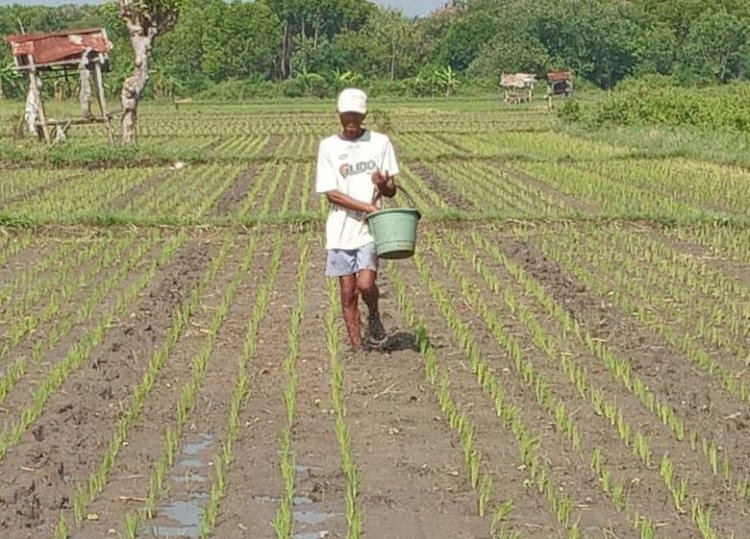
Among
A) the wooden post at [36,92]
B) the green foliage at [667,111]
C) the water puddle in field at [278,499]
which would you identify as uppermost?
the water puddle in field at [278,499]

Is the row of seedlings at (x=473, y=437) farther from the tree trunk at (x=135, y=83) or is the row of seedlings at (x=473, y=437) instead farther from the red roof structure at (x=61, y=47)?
the red roof structure at (x=61, y=47)

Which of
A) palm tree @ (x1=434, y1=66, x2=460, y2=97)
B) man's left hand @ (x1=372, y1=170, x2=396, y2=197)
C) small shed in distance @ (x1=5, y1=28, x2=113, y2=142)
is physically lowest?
palm tree @ (x1=434, y1=66, x2=460, y2=97)

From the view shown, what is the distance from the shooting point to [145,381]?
595 cm

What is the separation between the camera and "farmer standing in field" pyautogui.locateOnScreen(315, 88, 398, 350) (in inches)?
241

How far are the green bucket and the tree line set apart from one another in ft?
149

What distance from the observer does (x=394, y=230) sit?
606cm

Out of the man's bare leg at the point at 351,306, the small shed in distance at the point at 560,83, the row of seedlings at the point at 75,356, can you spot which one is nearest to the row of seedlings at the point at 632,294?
the man's bare leg at the point at 351,306

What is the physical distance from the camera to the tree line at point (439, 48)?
5547 centimetres

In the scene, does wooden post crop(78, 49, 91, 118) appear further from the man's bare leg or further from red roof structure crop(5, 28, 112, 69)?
the man's bare leg

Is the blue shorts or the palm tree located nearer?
the blue shorts

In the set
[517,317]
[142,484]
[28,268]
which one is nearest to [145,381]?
[142,484]

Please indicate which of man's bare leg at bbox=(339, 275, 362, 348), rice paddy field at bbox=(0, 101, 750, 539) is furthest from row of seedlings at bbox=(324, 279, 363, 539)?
man's bare leg at bbox=(339, 275, 362, 348)

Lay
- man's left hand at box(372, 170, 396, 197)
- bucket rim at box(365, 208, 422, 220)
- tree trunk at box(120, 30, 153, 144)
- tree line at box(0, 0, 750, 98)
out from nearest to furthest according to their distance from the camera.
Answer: bucket rim at box(365, 208, 422, 220), man's left hand at box(372, 170, 396, 197), tree trunk at box(120, 30, 153, 144), tree line at box(0, 0, 750, 98)

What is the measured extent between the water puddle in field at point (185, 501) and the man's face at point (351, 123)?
1.76m
